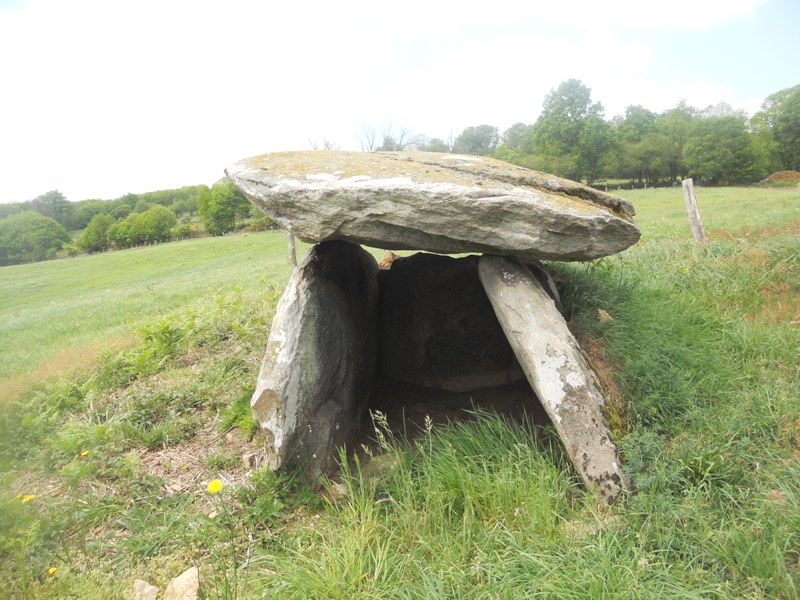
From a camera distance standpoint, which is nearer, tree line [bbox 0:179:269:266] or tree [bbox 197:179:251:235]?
tree line [bbox 0:179:269:266]

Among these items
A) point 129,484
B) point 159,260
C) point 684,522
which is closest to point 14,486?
point 129,484

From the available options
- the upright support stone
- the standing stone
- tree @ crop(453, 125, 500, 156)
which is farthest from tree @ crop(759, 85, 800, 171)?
the standing stone

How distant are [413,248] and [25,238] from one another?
275 inches

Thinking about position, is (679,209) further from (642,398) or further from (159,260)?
(159,260)

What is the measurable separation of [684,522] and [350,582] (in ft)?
6.69

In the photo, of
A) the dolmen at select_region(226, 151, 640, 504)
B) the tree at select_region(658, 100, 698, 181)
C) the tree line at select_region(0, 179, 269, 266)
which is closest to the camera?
the dolmen at select_region(226, 151, 640, 504)

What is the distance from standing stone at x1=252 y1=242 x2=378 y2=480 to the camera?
381 cm

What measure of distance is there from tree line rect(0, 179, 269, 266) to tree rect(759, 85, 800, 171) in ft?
162

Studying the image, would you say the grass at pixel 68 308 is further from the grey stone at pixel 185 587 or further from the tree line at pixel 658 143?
the tree line at pixel 658 143

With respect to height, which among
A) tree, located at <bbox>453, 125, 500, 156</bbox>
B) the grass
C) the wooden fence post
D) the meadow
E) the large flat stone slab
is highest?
tree, located at <bbox>453, 125, 500, 156</bbox>

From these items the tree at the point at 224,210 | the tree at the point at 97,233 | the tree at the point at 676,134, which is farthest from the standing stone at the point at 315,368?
the tree at the point at 676,134

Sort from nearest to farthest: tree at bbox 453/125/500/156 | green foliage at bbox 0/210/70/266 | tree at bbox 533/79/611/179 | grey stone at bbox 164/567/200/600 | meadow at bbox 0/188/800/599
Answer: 1. meadow at bbox 0/188/800/599
2. grey stone at bbox 164/567/200/600
3. green foliage at bbox 0/210/70/266
4. tree at bbox 533/79/611/179
5. tree at bbox 453/125/500/156

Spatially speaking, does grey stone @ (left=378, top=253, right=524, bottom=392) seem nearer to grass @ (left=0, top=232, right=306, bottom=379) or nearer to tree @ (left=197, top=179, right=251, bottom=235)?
grass @ (left=0, top=232, right=306, bottom=379)

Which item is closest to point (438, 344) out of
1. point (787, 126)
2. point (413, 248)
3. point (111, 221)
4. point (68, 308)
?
point (413, 248)
